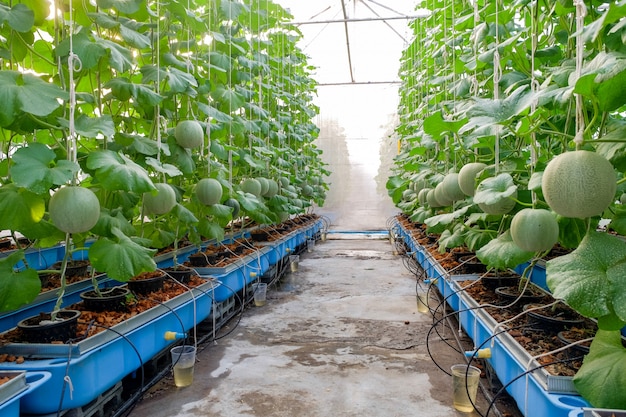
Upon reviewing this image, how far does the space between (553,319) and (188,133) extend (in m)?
2.49

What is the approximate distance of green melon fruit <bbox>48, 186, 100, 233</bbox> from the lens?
199 cm

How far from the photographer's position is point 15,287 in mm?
2221

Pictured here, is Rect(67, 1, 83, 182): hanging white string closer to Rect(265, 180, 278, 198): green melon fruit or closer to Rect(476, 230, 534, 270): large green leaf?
Rect(476, 230, 534, 270): large green leaf

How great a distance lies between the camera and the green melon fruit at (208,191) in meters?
3.70

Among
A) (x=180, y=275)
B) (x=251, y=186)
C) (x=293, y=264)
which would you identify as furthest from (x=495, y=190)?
(x=293, y=264)

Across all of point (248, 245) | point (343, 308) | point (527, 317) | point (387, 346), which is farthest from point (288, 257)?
point (527, 317)

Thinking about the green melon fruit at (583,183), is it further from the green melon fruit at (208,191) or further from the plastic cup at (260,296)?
the plastic cup at (260,296)

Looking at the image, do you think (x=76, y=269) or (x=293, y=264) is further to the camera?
(x=293, y=264)

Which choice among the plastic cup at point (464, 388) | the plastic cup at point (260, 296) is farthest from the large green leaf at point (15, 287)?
the plastic cup at point (260, 296)

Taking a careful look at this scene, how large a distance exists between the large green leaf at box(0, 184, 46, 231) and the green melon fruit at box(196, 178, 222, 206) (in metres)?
1.48

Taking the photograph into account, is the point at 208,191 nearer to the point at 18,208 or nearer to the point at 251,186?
the point at 251,186

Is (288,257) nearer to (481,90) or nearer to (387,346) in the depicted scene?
(387,346)

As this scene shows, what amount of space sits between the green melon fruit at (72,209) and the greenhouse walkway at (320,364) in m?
1.20

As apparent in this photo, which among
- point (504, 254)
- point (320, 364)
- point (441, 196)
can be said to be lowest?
point (320, 364)
